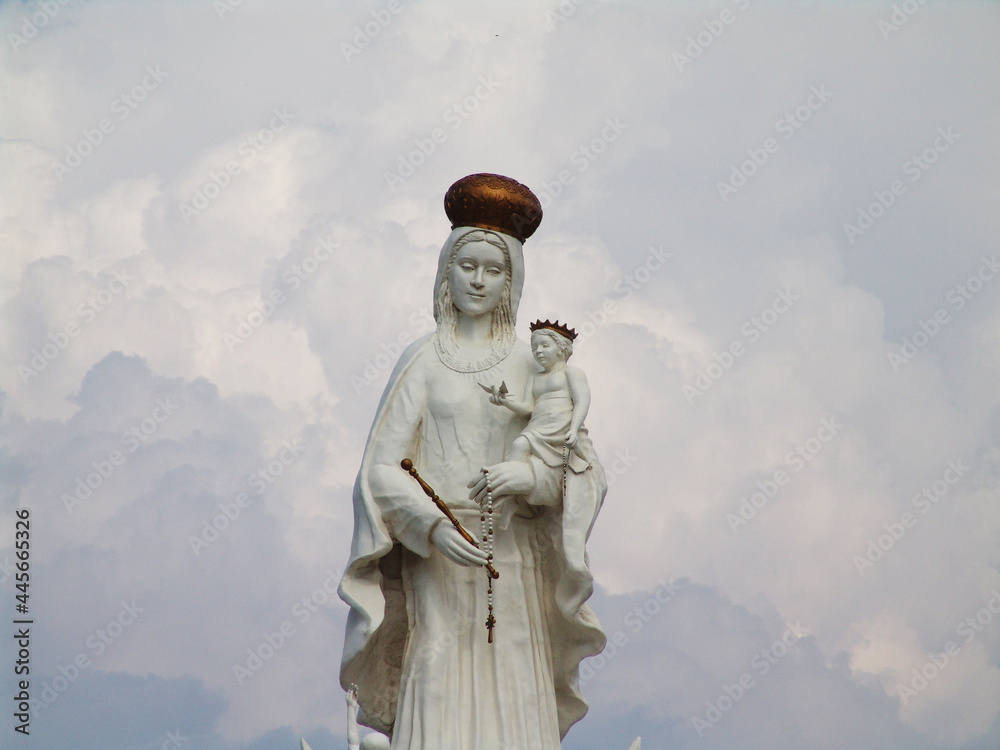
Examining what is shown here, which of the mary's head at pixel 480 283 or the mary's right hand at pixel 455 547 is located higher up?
the mary's head at pixel 480 283

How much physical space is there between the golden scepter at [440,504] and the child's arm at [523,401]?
0.70 metres

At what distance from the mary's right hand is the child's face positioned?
126 centimetres

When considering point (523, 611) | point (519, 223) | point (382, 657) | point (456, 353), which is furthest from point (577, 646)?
point (519, 223)

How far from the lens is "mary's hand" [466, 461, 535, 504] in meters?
11.8

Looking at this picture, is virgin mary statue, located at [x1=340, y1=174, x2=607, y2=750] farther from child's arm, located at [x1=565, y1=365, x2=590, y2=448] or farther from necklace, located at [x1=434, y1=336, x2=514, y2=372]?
child's arm, located at [x1=565, y1=365, x2=590, y2=448]

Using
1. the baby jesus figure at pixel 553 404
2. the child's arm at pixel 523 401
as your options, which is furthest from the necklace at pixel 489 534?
the child's arm at pixel 523 401

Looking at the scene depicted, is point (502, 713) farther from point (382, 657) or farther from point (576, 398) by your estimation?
point (576, 398)

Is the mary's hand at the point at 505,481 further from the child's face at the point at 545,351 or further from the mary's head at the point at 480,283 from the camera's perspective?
the mary's head at the point at 480,283

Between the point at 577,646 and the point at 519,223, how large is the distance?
9.63 feet

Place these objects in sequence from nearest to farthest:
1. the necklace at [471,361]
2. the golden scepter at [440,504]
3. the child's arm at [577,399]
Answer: the golden scepter at [440,504] → the child's arm at [577,399] → the necklace at [471,361]

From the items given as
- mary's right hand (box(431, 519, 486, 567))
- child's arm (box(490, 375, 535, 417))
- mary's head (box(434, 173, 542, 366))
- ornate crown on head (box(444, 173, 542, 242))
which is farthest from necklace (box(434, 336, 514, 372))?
mary's right hand (box(431, 519, 486, 567))

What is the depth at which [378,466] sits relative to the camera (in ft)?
40.1

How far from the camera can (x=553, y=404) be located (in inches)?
478

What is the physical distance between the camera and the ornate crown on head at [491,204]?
12.6 m
